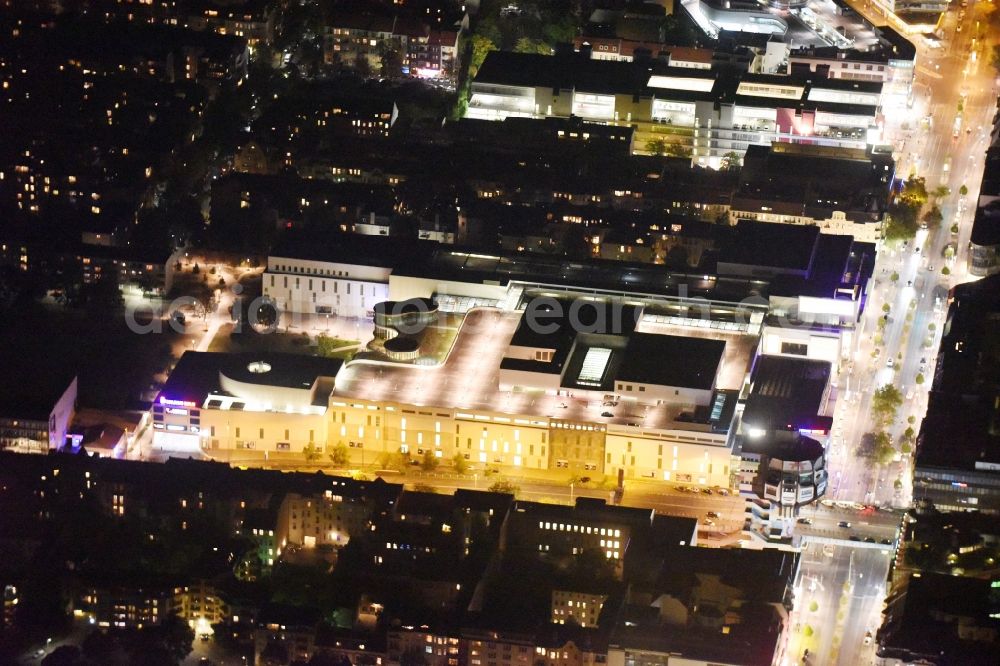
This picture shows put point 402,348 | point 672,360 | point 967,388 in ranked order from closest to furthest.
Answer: point 672,360 < point 967,388 < point 402,348

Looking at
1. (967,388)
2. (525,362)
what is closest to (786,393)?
(967,388)

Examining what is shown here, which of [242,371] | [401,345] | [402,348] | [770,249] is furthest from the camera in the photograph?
[770,249]

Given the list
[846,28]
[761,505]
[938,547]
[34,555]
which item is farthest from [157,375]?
[846,28]

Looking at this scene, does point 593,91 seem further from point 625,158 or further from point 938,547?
point 938,547

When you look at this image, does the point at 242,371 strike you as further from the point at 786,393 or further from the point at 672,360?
the point at 786,393

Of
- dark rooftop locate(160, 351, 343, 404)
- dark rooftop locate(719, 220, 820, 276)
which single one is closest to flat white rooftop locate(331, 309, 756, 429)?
dark rooftop locate(160, 351, 343, 404)

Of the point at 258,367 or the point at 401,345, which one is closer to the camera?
the point at 258,367

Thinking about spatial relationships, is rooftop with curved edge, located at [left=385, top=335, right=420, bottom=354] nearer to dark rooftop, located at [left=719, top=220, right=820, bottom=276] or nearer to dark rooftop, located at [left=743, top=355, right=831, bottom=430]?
dark rooftop, located at [left=743, top=355, right=831, bottom=430]

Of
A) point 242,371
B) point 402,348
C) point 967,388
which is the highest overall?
point 967,388

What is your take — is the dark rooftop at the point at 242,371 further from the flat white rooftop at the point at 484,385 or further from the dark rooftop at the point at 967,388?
the dark rooftop at the point at 967,388
